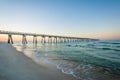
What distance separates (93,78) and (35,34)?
81887 millimetres

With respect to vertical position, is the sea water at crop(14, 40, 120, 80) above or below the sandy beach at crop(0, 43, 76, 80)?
below

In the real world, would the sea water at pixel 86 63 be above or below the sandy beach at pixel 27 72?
below

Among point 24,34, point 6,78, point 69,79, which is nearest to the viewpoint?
point 6,78

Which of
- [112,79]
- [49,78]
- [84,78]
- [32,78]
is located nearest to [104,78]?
[112,79]

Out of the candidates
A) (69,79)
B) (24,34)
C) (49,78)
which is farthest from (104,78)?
(24,34)

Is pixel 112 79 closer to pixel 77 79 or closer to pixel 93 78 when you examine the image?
pixel 93 78

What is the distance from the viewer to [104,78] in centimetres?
796

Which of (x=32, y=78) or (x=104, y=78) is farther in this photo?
(x=104, y=78)

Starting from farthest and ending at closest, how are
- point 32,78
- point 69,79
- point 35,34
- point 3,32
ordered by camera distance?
point 35,34, point 3,32, point 69,79, point 32,78

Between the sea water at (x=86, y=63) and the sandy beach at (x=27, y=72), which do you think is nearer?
the sandy beach at (x=27, y=72)

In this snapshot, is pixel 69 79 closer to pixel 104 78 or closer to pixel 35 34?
pixel 104 78

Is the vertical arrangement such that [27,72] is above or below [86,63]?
above

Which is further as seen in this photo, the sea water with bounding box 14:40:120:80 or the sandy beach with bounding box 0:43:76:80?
the sea water with bounding box 14:40:120:80

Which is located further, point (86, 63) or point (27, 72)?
point (86, 63)
